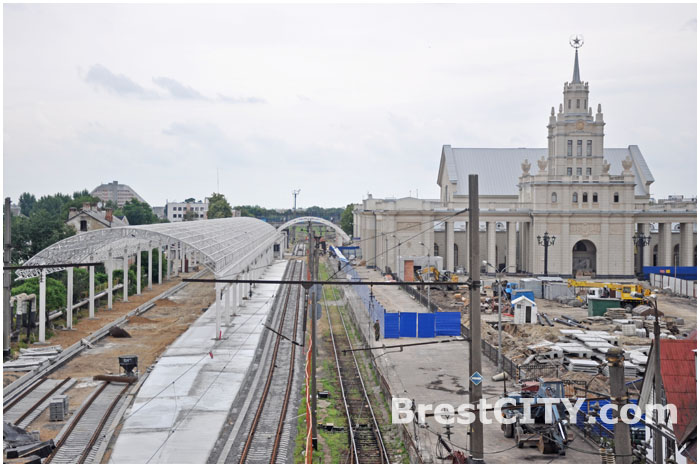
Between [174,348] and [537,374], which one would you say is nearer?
[537,374]

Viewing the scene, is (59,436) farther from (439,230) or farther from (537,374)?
(439,230)

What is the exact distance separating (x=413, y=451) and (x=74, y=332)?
23031 mm

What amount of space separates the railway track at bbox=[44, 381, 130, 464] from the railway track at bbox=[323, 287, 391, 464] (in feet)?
21.7

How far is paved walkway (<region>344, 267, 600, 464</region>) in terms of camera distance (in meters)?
17.5

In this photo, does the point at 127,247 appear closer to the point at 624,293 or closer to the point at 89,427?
the point at 89,427

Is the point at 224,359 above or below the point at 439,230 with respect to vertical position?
below

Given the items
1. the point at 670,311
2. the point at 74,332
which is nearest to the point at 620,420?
the point at 74,332

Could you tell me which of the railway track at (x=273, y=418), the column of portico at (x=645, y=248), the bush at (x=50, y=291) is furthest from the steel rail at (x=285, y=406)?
the column of portico at (x=645, y=248)

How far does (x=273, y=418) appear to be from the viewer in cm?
2083

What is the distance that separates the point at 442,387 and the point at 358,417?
4765 mm

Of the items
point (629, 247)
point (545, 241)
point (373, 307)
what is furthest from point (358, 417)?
point (629, 247)

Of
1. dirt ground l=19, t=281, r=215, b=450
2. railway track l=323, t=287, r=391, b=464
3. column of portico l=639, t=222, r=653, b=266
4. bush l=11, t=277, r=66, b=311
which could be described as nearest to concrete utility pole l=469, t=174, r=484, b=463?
railway track l=323, t=287, r=391, b=464

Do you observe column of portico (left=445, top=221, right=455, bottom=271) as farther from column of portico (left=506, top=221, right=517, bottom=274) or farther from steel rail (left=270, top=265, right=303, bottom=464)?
steel rail (left=270, top=265, right=303, bottom=464)

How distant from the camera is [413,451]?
55.6 feet
